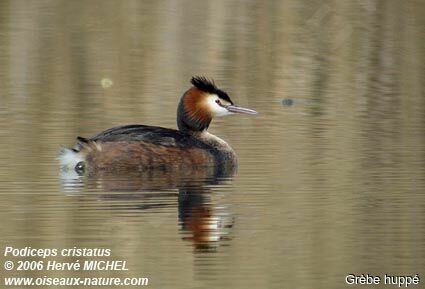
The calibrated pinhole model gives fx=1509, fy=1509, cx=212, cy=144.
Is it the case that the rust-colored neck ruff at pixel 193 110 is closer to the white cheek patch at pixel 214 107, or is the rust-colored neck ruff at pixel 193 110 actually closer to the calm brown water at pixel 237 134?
the white cheek patch at pixel 214 107

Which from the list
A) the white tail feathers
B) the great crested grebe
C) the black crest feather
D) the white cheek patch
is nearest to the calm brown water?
the white tail feathers

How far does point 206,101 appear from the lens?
46.6ft

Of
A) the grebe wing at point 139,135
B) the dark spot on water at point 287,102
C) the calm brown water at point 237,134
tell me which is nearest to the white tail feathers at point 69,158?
the calm brown water at point 237,134

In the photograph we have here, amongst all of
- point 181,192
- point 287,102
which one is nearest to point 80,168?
point 181,192

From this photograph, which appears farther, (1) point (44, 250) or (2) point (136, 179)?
(2) point (136, 179)

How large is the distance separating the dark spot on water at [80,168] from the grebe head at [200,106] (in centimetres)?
145

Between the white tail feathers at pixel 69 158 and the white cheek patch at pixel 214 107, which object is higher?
the white cheek patch at pixel 214 107

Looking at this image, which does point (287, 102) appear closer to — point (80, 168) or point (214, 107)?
point (214, 107)

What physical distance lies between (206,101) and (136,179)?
1628 mm

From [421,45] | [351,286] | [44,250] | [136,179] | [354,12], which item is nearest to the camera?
[351,286]

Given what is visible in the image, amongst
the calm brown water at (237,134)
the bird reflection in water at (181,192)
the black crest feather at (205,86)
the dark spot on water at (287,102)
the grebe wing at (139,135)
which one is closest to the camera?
the calm brown water at (237,134)

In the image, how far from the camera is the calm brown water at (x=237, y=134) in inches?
398

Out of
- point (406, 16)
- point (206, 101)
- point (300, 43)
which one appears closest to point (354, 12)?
point (406, 16)

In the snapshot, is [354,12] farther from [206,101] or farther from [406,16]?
[206,101]
